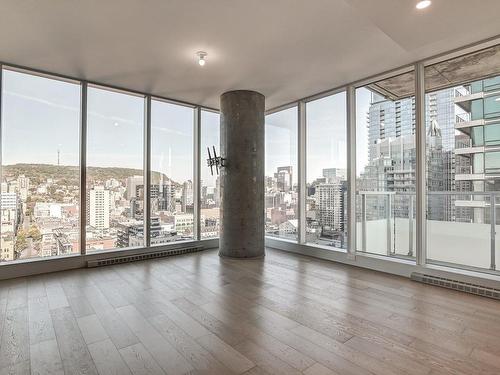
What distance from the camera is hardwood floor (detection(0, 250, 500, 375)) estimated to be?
6.46 ft

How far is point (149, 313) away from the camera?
109 inches

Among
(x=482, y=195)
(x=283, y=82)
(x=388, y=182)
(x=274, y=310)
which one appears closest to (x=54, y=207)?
(x=274, y=310)

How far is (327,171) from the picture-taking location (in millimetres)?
5234

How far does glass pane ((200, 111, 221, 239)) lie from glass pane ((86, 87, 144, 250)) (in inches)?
49.5

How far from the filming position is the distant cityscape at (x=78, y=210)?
4105mm

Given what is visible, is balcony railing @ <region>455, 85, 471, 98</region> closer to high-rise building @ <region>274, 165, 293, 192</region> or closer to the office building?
the office building

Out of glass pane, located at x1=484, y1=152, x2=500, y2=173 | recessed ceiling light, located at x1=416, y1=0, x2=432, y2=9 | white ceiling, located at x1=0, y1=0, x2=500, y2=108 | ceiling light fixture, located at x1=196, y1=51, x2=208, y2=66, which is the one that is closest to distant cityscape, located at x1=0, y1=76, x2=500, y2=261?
glass pane, located at x1=484, y1=152, x2=500, y2=173

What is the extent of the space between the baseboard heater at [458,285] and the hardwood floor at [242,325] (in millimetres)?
114

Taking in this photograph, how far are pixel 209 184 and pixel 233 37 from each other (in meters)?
3.34

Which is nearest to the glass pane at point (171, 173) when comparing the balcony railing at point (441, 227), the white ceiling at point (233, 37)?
the white ceiling at point (233, 37)

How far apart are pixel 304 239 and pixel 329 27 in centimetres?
372

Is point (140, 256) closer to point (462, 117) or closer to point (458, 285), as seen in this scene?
point (458, 285)

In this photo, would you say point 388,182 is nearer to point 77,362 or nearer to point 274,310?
point 274,310

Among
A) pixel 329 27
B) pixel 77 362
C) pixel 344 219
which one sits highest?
pixel 329 27
